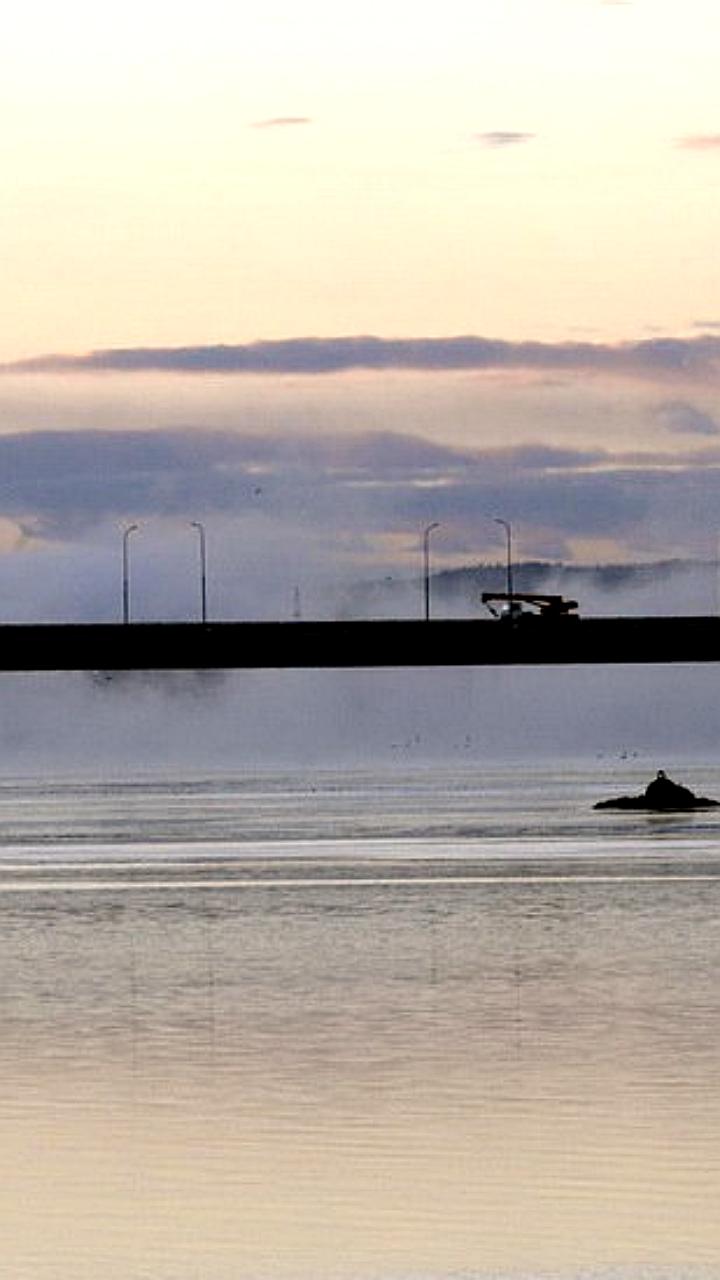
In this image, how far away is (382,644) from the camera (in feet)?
530

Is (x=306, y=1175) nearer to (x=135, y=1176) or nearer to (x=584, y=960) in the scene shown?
(x=135, y=1176)

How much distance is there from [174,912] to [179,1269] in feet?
200

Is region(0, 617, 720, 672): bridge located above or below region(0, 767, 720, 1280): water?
above

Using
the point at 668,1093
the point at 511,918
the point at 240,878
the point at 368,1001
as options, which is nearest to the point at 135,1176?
the point at 668,1093

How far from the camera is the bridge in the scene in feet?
520

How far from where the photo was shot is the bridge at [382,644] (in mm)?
158625

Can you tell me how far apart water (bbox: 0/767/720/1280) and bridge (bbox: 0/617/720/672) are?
68804 mm

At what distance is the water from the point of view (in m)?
29.1

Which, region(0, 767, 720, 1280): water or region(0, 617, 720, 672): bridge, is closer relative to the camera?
region(0, 767, 720, 1280): water

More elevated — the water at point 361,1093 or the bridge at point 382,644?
the bridge at point 382,644

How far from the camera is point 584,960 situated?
217 feet

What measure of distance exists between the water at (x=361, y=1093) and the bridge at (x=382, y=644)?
68804 millimetres

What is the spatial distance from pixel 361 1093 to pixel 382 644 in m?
122

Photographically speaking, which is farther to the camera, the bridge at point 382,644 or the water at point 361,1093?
the bridge at point 382,644
